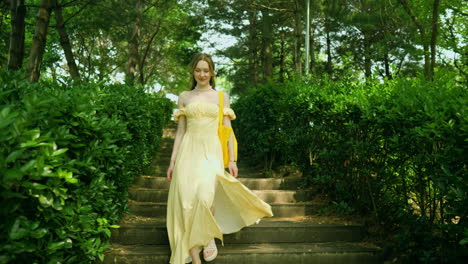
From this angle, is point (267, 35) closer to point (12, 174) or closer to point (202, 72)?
point (202, 72)

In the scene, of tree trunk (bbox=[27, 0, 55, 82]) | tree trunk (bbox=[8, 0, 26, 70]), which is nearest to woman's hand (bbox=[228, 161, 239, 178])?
tree trunk (bbox=[27, 0, 55, 82])

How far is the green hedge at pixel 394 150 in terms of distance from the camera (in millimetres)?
3232

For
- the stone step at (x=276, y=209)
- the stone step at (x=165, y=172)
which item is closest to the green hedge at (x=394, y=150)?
the stone step at (x=276, y=209)

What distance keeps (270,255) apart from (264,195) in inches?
73.3

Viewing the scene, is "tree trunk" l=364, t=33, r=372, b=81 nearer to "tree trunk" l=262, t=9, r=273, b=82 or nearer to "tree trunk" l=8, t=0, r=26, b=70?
"tree trunk" l=262, t=9, r=273, b=82

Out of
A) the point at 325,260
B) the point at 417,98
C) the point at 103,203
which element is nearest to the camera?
the point at 103,203

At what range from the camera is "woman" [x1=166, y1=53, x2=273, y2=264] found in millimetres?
4004

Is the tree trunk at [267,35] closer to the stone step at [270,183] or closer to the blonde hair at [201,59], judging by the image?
the stone step at [270,183]

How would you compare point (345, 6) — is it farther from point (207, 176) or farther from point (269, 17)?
point (207, 176)

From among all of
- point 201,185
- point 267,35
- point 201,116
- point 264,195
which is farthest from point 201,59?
point 267,35

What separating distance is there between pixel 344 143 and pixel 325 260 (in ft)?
5.41

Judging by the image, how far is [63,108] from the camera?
9.21ft

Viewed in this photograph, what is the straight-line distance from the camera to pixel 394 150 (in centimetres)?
434

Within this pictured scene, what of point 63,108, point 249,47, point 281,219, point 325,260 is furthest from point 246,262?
point 249,47
